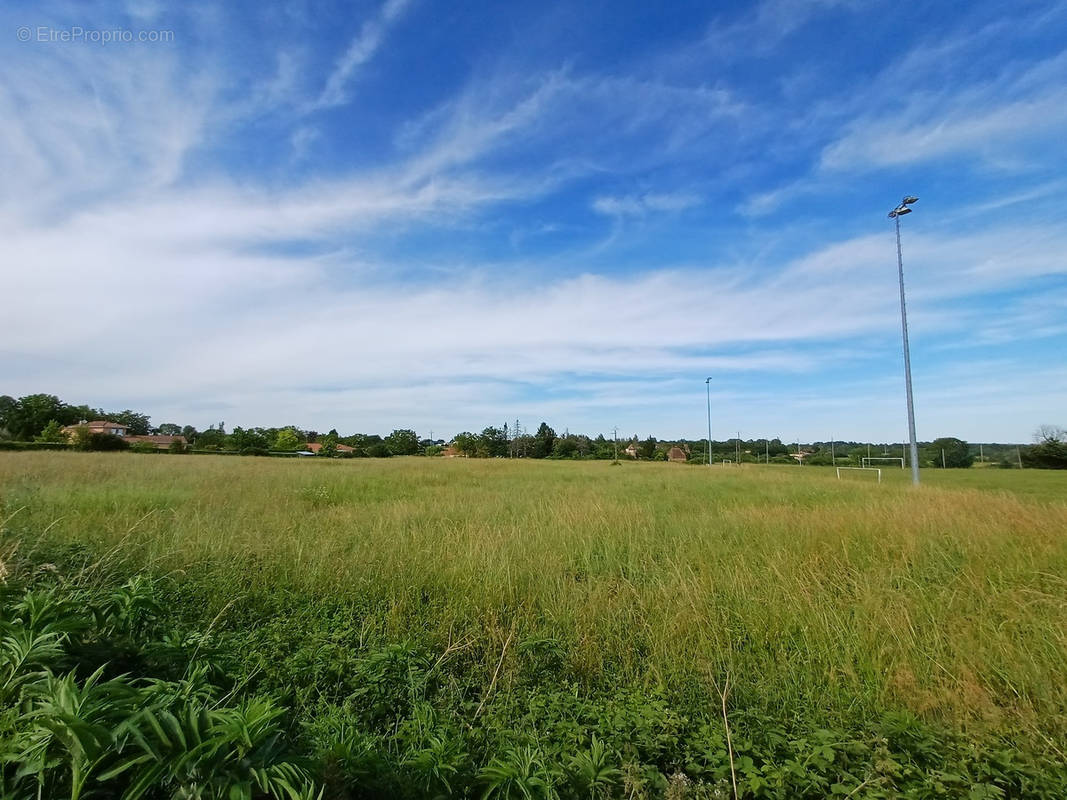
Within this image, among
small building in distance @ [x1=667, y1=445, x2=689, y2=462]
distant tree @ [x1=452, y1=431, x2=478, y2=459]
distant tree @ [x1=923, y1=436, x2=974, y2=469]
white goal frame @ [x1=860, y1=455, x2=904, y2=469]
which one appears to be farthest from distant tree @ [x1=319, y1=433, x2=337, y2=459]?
distant tree @ [x1=923, y1=436, x2=974, y2=469]

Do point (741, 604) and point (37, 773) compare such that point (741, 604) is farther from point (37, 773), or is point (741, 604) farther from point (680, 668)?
point (37, 773)

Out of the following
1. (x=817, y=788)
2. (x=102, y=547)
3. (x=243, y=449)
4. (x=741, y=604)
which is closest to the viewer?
(x=817, y=788)

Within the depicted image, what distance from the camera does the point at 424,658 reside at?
2.99m

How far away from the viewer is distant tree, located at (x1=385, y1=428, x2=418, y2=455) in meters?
66.6

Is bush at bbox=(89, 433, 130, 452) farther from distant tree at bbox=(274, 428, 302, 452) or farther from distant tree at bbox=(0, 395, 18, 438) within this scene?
distant tree at bbox=(274, 428, 302, 452)

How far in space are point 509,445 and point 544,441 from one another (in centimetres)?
533

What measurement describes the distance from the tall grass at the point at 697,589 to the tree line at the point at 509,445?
4476cm

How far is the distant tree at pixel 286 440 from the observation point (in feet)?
199

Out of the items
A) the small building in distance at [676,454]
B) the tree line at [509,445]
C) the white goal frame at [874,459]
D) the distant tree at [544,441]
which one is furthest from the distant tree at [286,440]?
the white goal frame at [874,459]

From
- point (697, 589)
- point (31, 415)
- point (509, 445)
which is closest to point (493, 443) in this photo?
point (509, 445)

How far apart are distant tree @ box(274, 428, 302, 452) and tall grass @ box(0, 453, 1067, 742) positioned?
2325 inches

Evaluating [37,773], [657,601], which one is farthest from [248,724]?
[657,601]

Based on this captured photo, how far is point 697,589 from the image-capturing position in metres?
3.99

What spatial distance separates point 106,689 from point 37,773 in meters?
0.23
